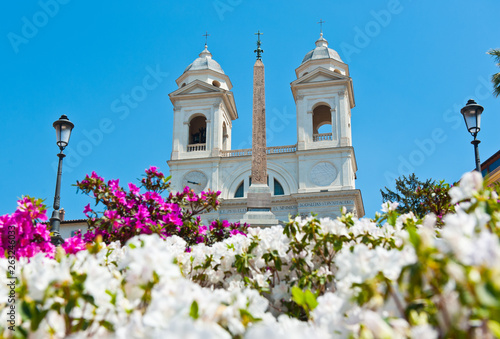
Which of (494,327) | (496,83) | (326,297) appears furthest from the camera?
(496,83)

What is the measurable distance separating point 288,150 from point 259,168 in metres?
22.3

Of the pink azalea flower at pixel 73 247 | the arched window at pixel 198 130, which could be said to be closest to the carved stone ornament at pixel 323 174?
the arched window at pixel 198 130

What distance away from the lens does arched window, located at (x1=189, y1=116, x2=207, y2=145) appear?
35.9 meters

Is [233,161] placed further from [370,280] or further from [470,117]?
[370,280]

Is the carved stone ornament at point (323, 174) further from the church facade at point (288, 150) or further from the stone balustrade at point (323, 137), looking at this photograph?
the stone balustrade at point (323, 137)

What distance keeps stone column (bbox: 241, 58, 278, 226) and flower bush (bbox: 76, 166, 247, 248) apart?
1.92 meters

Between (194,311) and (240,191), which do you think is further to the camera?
(240,191)

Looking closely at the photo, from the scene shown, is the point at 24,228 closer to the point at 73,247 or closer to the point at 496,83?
the point at 73,247

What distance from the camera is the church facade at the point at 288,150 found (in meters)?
32.2

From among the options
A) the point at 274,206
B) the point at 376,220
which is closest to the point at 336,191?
the point at 274,206

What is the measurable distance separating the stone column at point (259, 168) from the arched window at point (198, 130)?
73.5ft

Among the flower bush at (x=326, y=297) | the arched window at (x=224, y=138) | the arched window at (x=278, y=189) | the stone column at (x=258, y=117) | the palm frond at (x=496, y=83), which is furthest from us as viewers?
the arched window at (x=224, y=138)

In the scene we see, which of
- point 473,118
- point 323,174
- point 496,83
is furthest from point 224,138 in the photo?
point 473,118

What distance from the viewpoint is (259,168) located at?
1198 cm
